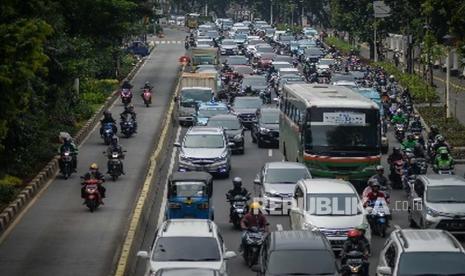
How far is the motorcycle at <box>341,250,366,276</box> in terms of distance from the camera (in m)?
24.2

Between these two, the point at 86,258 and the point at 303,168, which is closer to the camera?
the point at 86,258

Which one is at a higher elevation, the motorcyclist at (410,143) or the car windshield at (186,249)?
the car windshield at (186,249)

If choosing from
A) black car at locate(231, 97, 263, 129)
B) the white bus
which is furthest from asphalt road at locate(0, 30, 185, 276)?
black car at locate(231, 97, 263, 129)

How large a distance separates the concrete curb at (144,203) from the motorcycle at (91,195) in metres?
1.11

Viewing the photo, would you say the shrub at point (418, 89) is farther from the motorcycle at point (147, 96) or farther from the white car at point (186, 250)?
the white car at point (186, 250)

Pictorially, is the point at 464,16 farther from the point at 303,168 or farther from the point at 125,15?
the point at 125,15

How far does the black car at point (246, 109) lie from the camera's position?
55.9 m

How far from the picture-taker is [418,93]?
218 ft

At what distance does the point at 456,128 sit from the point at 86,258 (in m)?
28.6

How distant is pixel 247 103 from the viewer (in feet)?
188

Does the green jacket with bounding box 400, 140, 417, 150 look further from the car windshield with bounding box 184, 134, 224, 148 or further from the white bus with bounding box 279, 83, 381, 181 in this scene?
the car windshield with bounding box 184, 134, 224, 148

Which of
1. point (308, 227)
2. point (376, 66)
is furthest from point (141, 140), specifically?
point (376, 66)

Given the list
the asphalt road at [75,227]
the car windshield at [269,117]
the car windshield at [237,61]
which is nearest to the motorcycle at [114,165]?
the asphalt road at [75,227]

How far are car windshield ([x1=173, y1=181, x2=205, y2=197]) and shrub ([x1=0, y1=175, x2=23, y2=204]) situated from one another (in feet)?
16.7
